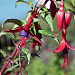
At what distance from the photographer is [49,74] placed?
11.0 ft

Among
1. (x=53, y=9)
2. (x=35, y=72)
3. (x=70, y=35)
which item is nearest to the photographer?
(x=53, y=9)

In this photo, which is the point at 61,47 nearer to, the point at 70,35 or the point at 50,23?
the point at 50,23

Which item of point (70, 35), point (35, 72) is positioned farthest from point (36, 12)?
point (70, 35)

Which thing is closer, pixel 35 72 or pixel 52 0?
pixel 52 0

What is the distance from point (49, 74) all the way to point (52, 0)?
111 inches

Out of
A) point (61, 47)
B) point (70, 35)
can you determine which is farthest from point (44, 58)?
point (61, 47)

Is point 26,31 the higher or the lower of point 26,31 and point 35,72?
the higher

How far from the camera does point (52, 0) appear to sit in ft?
2.21

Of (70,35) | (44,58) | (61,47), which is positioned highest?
(61,47)

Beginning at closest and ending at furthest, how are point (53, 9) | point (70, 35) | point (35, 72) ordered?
point (53, 9), point (35, 72), point (70, 35)

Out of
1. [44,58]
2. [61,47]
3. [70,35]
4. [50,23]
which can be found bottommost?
[44,58]

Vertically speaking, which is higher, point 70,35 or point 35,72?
point 35,72

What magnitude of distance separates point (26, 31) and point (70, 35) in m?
6.58

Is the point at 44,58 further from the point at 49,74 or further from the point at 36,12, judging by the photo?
the point at 36,12
